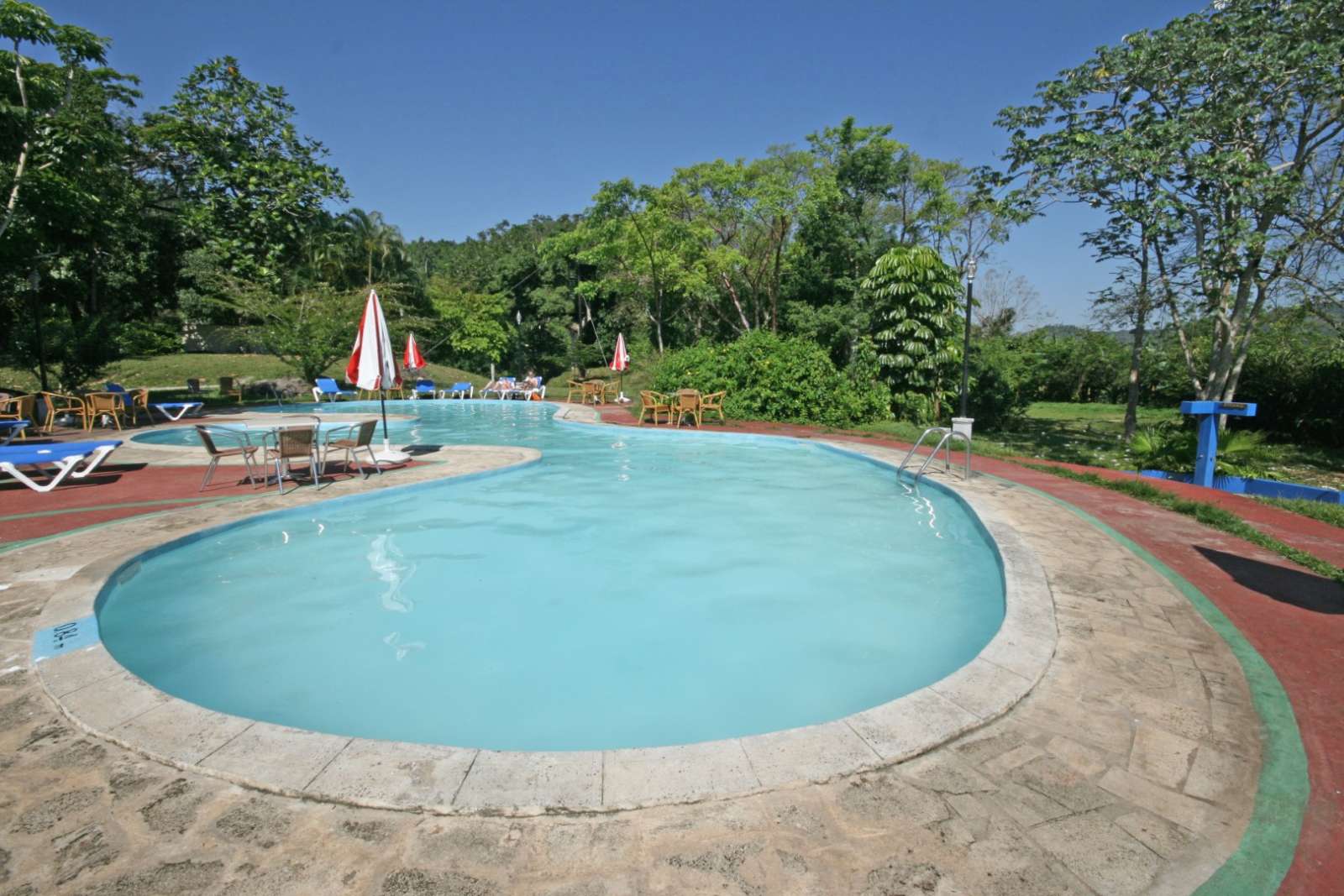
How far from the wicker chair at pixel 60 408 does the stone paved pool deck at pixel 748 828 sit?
14438 millimetres

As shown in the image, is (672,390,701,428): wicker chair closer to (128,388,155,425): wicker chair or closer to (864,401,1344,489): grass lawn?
(864,401,1344,489): grass lawn

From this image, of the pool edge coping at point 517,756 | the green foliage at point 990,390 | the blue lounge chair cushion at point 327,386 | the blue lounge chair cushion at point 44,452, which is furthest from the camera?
the blue lounge chair cushion at point 327,386

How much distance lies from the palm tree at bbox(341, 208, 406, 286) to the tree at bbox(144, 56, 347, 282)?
4.85 meters

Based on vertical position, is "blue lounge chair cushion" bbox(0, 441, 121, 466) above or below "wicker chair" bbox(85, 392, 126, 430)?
below

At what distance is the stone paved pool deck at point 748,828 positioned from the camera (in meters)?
1.88

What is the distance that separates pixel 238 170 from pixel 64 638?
3371 cm

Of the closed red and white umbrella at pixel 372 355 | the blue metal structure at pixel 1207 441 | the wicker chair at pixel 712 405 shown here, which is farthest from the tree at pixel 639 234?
the blue metal structure at pixel 1207 441

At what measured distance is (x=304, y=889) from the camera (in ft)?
5.98

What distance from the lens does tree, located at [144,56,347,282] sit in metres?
28.4

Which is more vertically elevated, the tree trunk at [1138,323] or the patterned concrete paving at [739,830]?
the tree trunk at [1138,323]

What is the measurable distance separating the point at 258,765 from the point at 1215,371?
17.7 meters

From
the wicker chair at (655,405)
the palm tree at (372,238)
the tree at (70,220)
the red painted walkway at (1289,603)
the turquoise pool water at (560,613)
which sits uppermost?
the palm tree at (372,238)

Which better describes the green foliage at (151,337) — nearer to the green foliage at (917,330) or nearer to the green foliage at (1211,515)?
the green foliage at (917,330)

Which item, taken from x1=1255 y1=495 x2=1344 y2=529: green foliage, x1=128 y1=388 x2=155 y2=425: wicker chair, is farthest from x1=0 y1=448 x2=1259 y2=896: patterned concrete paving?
x1=128 y1=388 x2=155 y2=425: wicker chair
